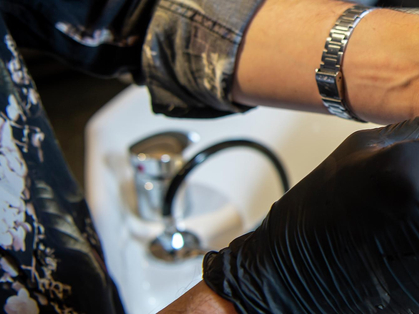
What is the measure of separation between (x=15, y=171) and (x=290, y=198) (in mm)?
196

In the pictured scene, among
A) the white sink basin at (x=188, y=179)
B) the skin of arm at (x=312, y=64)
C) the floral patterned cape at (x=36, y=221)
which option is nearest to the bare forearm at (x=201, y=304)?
the skin of arm at (x=312, y=64)

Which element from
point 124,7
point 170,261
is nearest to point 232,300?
point 124,7

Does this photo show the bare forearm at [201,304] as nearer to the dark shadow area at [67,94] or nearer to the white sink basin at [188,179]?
the white sink basin at [188,179]

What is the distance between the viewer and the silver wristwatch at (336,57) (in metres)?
0.32

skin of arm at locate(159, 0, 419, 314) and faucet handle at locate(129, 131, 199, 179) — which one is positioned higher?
skin of arm at locate(159, 0, 419, 314)

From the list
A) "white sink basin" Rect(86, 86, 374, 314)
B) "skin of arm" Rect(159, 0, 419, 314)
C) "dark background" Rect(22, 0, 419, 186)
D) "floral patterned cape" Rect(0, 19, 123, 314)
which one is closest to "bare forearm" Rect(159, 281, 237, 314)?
"skin of arm" Rect(159, 0, 419, 314)

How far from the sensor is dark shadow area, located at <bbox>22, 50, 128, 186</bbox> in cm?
168

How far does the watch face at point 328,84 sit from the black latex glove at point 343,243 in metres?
0.10

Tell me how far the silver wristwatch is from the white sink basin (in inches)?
12.5

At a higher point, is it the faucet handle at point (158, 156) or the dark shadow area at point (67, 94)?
the faucet handle at point (158, 156)

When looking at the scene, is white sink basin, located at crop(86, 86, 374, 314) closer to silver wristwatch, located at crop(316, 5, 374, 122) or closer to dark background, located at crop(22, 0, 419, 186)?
silver wristwatch, located at crop(316, 5, 374, 122)

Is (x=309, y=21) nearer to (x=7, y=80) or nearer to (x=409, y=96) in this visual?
(x=409, y=96)

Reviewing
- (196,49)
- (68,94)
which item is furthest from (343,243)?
(68,94)

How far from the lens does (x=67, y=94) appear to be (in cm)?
182
